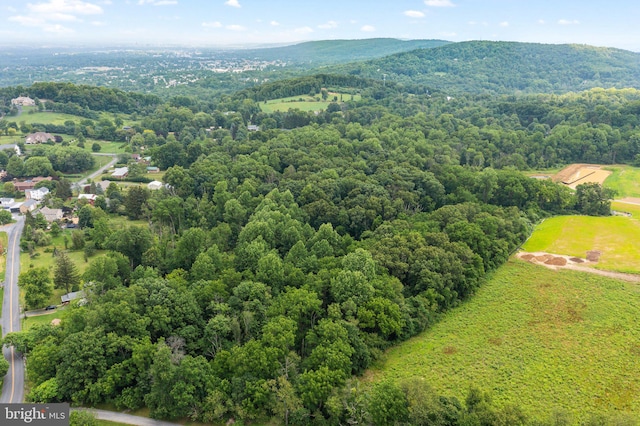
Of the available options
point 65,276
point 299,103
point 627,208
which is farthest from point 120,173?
point 627,208

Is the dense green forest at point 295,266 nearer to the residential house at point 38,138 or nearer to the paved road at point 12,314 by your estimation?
the paved road at point 12,314

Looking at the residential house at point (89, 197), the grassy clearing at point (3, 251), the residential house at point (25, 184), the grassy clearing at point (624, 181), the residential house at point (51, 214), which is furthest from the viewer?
the residential house at point (25, 184)

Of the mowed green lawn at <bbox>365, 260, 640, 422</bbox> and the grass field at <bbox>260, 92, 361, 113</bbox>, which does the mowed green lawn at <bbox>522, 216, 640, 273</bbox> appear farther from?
the grass field at <bbox>260, 92, 361, 113</bbox>

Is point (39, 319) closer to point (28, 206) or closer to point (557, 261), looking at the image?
point (28, 206)

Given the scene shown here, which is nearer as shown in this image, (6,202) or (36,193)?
(6,202)

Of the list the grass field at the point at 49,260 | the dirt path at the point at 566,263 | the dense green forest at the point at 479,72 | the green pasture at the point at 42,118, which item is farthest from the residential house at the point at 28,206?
the dense green forest at the point at 479,72

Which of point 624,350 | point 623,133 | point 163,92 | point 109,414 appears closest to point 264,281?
point 109,414
